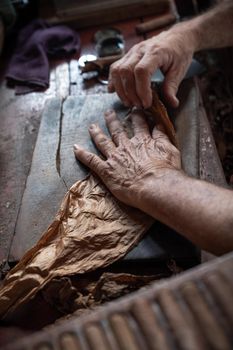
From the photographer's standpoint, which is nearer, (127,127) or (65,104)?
(127,127)

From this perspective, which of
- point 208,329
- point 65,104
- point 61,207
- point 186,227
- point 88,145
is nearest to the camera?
point 208,329

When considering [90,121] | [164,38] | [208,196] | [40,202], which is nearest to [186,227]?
[208,196]

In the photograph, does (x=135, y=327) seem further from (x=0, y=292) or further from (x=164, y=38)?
(x=164, y=38)

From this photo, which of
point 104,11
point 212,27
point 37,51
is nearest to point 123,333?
point 212,27

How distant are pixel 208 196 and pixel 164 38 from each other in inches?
28.8

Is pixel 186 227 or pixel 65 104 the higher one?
pixel 65 104

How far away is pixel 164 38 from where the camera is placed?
4.87 feet

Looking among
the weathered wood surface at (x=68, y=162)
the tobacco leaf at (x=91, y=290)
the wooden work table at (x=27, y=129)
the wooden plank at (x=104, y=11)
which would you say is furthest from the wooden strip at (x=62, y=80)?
the tobacco leaf at (x=91, y=290)

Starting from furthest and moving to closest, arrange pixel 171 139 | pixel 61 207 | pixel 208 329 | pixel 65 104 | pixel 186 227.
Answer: pixel 65 104, pixel 171 139, pixel 61 207, pixel 186 227, pixel 208 329

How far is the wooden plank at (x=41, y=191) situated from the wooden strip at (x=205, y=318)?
0.63m

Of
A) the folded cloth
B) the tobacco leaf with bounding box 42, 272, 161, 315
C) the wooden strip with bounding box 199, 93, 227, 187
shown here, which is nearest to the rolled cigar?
the folded cloth

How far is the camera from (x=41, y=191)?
1315 millimetres

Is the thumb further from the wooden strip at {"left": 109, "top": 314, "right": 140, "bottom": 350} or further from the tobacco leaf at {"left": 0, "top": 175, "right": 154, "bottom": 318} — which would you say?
the wooden strip at {"left": 109, "top": 314, "right": 140, "bottom": 350}

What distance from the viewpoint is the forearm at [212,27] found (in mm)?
1568
